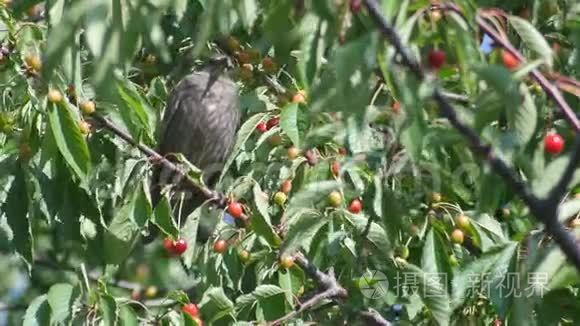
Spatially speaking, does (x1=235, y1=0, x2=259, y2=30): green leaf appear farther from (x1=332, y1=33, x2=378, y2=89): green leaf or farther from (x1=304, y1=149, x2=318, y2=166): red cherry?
(x1=304, y1=149, x2=318, y2=166): red cherry

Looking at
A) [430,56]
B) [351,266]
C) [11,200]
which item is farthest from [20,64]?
[430,56]

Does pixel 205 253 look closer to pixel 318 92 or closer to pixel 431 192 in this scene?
pixel 431 192

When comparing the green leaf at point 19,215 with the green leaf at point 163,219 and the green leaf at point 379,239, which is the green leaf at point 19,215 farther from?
the green leaf at point 379,239

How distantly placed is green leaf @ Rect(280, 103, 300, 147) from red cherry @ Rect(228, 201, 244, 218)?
0.46 meters

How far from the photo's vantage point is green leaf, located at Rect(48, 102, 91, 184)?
3.78m

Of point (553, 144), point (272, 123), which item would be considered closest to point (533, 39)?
point (553, 144)

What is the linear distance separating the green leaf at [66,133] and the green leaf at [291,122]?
2.03ft

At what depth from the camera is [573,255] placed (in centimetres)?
254

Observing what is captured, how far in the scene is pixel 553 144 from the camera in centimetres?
325

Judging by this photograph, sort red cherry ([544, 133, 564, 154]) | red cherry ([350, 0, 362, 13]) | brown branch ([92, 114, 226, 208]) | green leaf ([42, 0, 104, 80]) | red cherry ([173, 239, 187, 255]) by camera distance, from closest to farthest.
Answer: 1. green leaf ([42, 0, 104, 80])
2. red cherry ([350, 0, 362, 13])
3. red cherry ([544, 133, 564, 154])
4. brown branch ([92, 114, 226, 208])
5. red cherry ([173, 239, 187, 255])

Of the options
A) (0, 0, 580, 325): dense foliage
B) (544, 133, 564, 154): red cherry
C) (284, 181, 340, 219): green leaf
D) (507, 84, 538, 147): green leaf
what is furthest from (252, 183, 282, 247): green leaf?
(507, 84, 538, 147): green leaf

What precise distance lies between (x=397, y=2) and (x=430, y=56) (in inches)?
10.5

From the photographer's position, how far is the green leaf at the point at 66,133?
3.78 meters

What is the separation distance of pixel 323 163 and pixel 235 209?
448 millimetres
